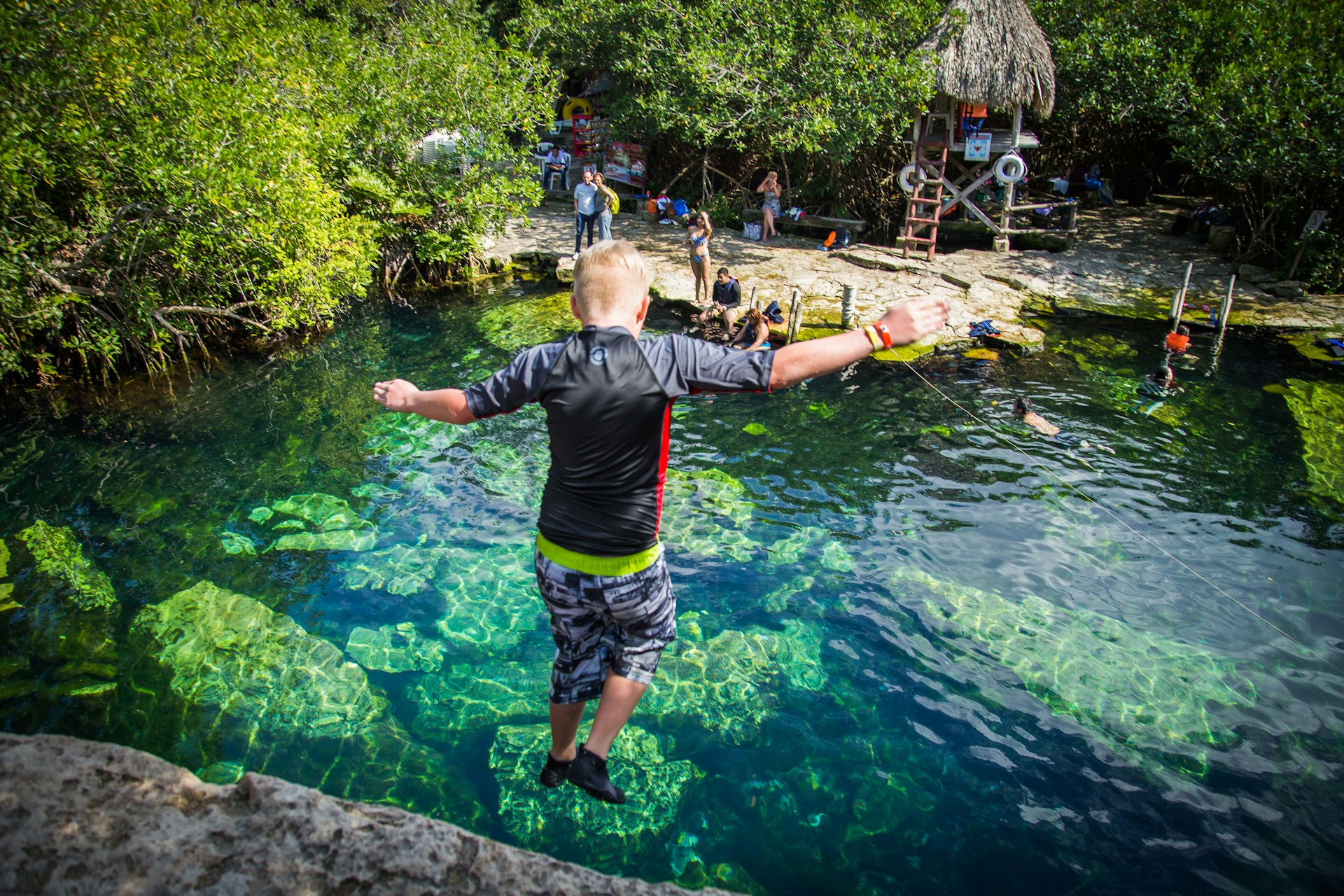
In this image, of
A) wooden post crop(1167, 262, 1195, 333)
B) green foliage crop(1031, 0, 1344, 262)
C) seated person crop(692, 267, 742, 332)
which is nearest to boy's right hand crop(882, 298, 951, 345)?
seated person crop(692, 267, 742, 332)

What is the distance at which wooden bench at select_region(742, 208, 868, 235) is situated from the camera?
17797 millimetres

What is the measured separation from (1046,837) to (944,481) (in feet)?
16.8

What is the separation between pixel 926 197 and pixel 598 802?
18.8m

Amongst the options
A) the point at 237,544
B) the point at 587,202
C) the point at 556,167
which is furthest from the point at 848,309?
the point at 556,167

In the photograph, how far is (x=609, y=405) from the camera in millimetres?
2732

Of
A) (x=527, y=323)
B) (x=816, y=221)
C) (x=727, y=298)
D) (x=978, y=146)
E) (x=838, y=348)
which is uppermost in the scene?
(x=978, y=146)

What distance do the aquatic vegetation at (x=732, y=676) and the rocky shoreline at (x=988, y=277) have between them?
8.30 meters

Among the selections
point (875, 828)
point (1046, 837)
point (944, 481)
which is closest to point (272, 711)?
point (875, 828)

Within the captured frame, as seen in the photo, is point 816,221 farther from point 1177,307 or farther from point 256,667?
point 256,667

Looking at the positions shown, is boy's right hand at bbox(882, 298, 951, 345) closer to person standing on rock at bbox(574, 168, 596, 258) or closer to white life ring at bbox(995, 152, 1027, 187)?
person standing on rock at bbox(574, 168, 596, 258)

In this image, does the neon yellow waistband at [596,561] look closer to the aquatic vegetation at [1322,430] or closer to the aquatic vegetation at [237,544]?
the aquatic vegetation at [237,544]

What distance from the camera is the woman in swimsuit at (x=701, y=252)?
44.7 feet

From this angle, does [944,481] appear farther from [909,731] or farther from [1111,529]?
[909,731]

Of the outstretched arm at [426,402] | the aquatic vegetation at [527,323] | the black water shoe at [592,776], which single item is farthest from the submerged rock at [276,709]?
the aquatic vegetation at [527,323]
